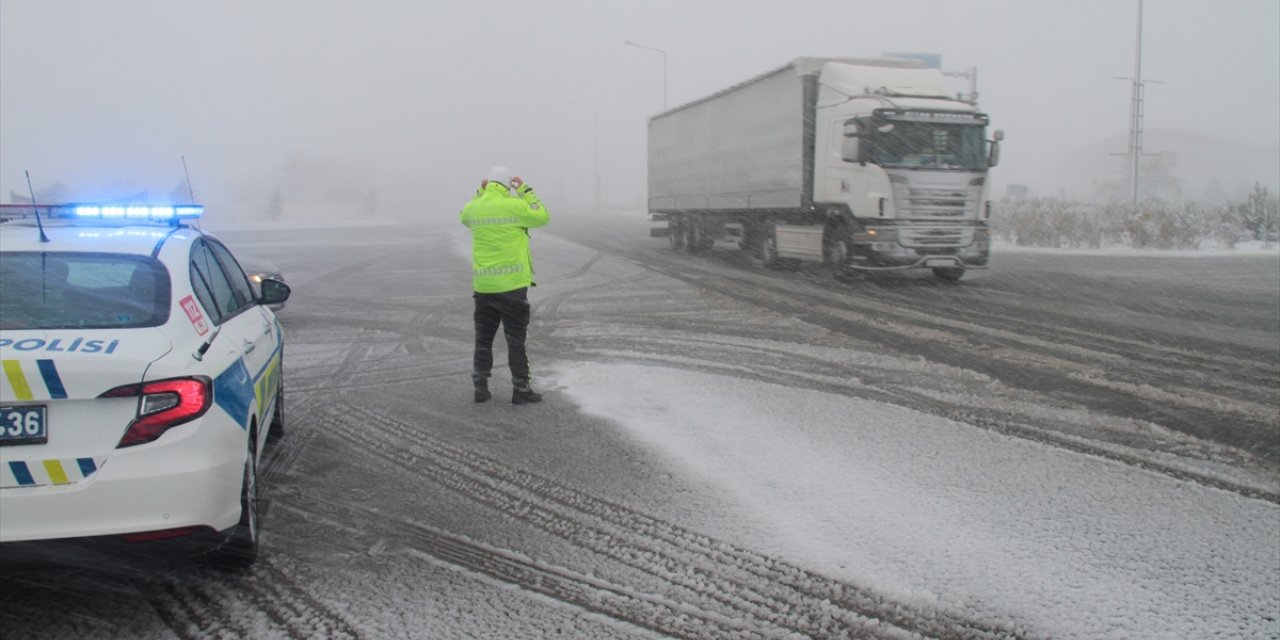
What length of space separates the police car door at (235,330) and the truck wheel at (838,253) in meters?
11.8

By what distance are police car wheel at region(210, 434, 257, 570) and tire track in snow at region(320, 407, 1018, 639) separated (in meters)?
1.19

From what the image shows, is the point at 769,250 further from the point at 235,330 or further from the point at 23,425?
the point at 23,425

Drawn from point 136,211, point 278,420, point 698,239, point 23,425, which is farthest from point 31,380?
point 698,239

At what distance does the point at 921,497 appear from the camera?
16.2ft

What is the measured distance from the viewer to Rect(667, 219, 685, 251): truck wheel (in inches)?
982

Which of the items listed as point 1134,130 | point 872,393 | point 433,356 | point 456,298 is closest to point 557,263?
point 456,298

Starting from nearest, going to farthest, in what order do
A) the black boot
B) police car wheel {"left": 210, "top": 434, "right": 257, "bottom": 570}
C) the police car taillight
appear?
the police car taillight
police car wheel {"left": 210, "top": 434, "right": 257, "bottom": 570}
the black boot

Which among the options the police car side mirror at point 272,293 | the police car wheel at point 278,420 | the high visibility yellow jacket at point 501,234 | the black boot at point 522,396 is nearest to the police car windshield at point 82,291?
the police car side mirror at point 272,293

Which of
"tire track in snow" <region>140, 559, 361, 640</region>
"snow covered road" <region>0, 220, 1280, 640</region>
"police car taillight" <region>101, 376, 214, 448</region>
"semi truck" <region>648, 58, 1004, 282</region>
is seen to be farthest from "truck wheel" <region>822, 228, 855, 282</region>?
"police car taillight" <region>101, 376, 214, 448</region>

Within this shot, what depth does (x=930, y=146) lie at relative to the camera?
599 inches

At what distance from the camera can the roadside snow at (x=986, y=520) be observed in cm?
373

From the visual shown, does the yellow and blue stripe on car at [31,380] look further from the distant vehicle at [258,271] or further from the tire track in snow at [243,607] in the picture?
the distant vehicle at [258,271]

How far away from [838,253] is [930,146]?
235cm

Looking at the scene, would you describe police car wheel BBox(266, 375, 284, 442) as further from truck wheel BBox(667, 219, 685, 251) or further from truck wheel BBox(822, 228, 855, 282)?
truck wheel BBox(667, 219, 685, 251)
